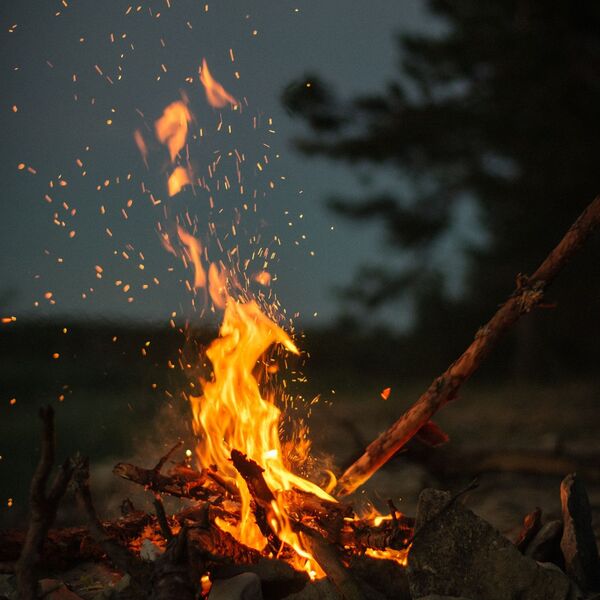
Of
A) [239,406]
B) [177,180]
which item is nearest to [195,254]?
[177,180]

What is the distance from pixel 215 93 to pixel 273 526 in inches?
126

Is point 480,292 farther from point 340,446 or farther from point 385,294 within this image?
point 340,446

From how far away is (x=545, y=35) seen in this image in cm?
960

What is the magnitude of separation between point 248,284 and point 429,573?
2312 millimetres

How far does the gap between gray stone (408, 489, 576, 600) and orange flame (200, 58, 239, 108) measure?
10.6 ft

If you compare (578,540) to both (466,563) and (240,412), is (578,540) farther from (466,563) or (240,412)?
(240,412)

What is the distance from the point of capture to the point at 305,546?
11.3 feet

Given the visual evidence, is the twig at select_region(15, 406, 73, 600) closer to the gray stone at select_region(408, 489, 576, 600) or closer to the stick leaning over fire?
Result: the gray stone at select_region(408, 489, 576, 600)

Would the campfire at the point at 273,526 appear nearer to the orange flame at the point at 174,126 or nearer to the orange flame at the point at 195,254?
the orange flame at the point at 195,254

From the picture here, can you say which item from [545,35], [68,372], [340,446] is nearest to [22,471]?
[68,372]

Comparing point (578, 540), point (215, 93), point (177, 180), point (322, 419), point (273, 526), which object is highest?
point (215, 93)

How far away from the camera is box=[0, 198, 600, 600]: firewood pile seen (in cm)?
298

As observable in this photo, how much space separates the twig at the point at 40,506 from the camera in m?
2.74

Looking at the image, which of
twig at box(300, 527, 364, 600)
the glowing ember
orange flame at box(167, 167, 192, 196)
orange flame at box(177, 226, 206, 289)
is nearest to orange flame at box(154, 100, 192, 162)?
the glowing ember
